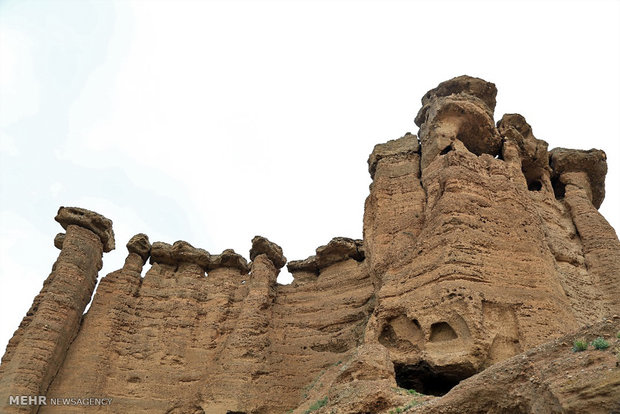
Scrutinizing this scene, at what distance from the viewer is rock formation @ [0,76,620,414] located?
11.9 metres

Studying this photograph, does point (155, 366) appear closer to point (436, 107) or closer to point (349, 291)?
point (349, 291)

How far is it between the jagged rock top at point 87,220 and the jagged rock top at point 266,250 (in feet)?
20.8

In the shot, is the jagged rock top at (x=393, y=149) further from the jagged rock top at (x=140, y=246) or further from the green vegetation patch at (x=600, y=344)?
the green vegetation patch at (x=600, y=344)

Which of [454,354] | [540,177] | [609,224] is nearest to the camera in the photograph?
[454,354]

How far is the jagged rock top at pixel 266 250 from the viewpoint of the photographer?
74.2 feet

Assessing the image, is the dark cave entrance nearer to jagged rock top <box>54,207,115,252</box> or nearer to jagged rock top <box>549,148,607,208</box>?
jagged rock top <box>549,148,607,208</box>

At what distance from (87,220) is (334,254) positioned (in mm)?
10804

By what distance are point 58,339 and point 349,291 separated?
11253 mm

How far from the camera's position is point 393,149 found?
19.6 metres

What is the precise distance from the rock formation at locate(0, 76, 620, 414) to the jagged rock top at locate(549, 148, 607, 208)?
61mm

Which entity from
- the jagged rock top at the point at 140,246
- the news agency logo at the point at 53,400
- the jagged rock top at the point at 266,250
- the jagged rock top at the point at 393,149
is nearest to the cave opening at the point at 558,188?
the jagged rock top at the point at 393,149

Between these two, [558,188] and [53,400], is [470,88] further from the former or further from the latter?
[53,400]

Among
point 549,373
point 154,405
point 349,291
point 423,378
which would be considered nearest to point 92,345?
point 154,405

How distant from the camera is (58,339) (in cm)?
1798
